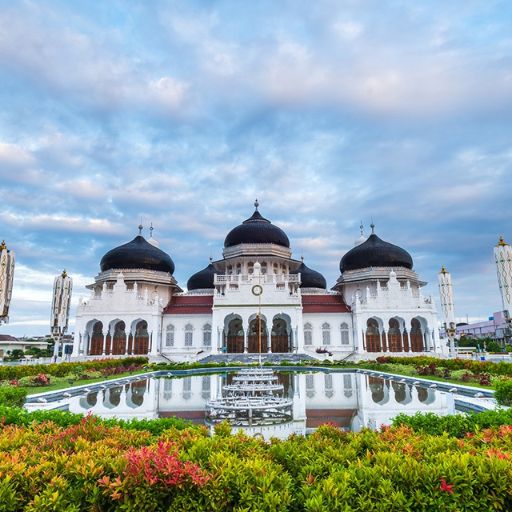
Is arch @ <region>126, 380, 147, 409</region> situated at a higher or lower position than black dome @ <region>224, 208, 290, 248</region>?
lower

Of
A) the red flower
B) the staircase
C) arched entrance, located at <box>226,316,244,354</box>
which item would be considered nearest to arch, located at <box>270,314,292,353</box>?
arched entrance, located at <box>226,316,244,354</box>

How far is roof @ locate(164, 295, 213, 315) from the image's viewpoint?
122ft

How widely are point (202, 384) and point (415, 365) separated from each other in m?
13.2

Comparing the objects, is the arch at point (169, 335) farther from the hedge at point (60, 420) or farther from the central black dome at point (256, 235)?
the hedge at point (60, 420)

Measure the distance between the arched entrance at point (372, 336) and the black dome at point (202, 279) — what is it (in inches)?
745

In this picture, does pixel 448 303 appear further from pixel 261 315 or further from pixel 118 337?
pixel 118 337

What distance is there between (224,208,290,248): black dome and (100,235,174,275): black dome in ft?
24.6

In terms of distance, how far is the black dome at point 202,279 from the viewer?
153 ft

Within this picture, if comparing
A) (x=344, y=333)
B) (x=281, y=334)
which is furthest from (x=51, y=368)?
(x=344, y=333)

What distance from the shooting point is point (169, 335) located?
121 feet

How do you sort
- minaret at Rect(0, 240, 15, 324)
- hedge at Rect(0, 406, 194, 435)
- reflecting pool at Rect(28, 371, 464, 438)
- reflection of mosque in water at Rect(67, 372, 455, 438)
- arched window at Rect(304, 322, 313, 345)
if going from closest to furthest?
hedge at Rect(0, 406, 194, 435) → reflecting pool at Rect(28, 371, 464, 438) → reflection of mosque in water at Rect(67, 372, 455, 438) → minaret at Rect(0, 240, 15, 324) → arched window at Rect(304, 322, 313, 345)

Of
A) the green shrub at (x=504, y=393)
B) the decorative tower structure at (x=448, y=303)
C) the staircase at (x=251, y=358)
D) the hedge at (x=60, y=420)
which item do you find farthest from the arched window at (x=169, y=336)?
the hedge at (x=60, y=420)

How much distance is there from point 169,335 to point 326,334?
15.1 metres

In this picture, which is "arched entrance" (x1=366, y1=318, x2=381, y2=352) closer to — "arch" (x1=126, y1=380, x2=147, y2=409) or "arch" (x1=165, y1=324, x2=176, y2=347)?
"arch" (x1=165, y1=324, x2=176, y2=347)
